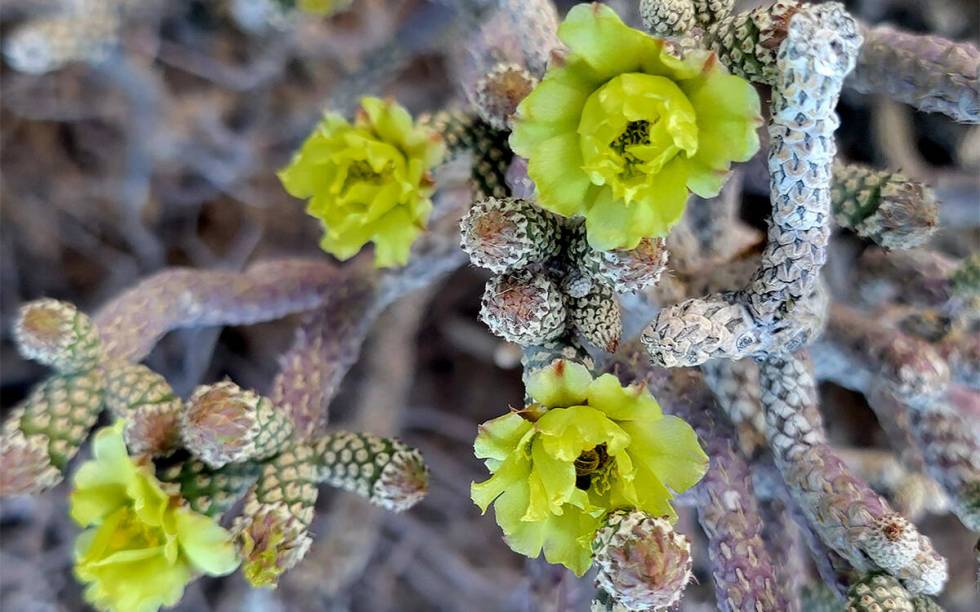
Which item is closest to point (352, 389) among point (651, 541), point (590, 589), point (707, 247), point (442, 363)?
point (442, 363)

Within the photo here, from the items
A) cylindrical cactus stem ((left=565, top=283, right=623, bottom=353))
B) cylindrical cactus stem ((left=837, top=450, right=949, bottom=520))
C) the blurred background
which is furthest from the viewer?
the blurred background

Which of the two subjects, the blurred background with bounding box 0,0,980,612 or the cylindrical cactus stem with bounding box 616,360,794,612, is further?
the blurred background with bounding box 0,0,980,612

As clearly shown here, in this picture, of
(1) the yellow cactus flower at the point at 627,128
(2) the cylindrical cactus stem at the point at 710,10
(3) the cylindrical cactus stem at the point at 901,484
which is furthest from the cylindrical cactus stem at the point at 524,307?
(3) the cylindrical cactus stem at the point at 901,484

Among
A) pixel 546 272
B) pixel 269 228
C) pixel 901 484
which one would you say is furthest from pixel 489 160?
pixel 269 228

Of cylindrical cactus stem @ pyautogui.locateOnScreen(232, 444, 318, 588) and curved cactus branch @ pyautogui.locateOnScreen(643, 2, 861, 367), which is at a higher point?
curved cactus branch @ pyautogui.locateOnScreen(643, 2, 861, 367)

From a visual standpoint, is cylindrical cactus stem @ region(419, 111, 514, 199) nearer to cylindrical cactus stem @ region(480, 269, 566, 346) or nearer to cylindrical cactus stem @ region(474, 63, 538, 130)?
cylindrical cactus stem @ region(474, 63, 538, 130)

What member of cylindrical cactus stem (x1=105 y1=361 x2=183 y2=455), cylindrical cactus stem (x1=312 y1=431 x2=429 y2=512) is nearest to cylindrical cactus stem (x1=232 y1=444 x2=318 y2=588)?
cylindrical cactus stem (x1=312 y1=431 x2=429 y2=512)
